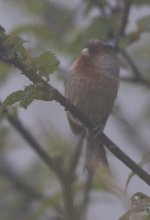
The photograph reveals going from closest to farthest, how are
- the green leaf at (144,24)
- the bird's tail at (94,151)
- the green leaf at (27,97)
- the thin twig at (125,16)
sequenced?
the green leaf at (27,97) → the bird's tail at (94,151) → the thin twig at (125,16) → the green leaf at (144,24)

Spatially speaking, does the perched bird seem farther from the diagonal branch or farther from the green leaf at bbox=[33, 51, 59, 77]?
the diagonal branch

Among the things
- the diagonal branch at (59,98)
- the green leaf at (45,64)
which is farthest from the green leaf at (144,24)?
the diagonal branch at (59,98)

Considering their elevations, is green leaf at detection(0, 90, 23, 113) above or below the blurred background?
below

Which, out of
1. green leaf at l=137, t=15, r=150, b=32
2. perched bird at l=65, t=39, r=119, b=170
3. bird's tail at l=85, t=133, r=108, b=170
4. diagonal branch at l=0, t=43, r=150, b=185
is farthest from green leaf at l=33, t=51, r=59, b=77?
green leaf at l=137, t=15, r=150, b=32

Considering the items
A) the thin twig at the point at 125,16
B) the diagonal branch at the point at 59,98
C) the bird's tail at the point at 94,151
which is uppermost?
the thin twig at the point at 125,16

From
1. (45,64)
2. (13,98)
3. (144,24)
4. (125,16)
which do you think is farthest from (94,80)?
(13,98)

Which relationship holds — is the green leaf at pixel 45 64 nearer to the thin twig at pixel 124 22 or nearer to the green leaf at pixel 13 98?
the green leaf at pixel 13 98

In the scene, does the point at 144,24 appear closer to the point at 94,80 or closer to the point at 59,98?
the point at 94,80

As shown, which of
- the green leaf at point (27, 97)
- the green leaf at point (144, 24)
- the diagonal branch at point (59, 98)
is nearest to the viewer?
the diagonal branch at point (59, 98)

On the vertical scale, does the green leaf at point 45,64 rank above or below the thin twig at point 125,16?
below
